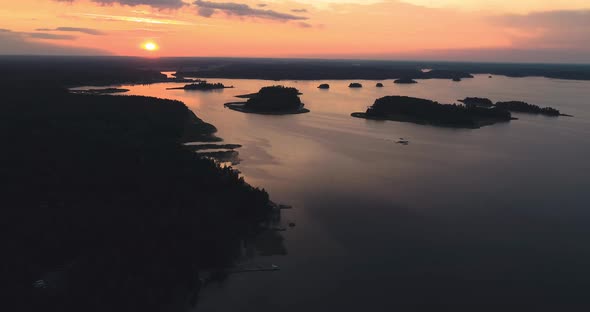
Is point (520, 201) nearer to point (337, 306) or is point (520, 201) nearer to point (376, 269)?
point (376, 269)

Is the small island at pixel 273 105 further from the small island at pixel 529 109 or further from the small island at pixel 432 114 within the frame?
the small island at pixel 529 109

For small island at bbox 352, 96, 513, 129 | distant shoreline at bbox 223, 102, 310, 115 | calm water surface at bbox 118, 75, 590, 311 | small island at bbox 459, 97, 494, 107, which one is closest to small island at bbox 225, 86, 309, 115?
distant shoreline at bbox 223, 102, 310, 115

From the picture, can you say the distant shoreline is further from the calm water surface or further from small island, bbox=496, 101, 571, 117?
small island, bbox=496, 101, 571, 117

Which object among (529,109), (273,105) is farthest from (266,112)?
(529,109)

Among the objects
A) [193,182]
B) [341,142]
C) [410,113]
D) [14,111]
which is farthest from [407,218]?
[14,111]

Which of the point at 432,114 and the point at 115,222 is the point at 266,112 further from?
the point at 115,222
